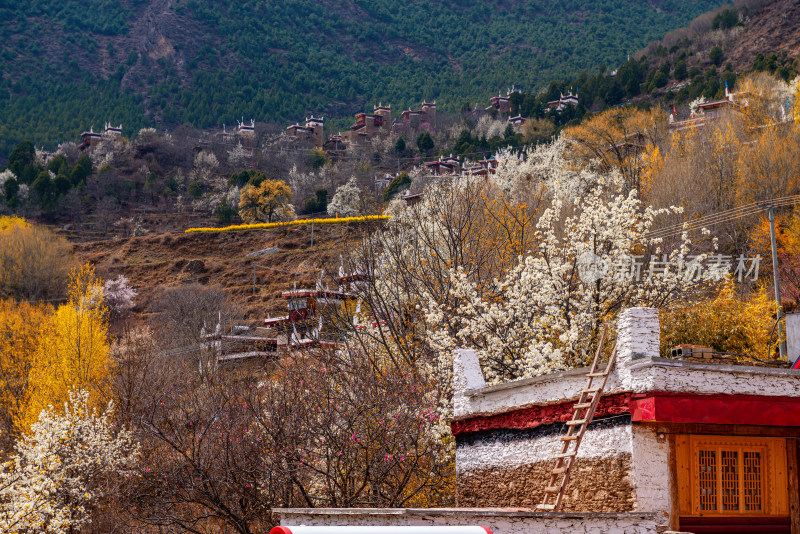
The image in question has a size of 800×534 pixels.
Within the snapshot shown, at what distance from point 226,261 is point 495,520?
2779 inches

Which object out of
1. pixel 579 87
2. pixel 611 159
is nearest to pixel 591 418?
pixel 611 159

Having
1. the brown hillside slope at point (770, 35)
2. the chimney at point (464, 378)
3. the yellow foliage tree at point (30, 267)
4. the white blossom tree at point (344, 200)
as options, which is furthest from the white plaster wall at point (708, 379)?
the white blossom tree at point (344, 200)

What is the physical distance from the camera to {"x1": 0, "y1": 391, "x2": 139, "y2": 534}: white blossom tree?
81.0 ft

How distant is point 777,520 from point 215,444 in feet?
46.1

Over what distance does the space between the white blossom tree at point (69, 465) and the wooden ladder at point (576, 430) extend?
18.0 meters

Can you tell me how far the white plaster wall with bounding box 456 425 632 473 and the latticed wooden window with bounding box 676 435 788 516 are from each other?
0.77 m

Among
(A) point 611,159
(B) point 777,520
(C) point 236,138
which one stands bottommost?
(B) point 777,520

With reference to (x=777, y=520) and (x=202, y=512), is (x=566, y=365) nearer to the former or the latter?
(x=777, y=520)

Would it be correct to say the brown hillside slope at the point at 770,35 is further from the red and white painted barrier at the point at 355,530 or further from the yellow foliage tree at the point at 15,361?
the red and white painted barrier at the point at 355,530

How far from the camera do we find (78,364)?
39469 millimetres

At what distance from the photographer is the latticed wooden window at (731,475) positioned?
34.4ft

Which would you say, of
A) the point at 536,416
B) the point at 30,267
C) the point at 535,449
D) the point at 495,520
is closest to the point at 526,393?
the point at 536,416

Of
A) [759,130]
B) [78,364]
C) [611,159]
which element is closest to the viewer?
[78,364]

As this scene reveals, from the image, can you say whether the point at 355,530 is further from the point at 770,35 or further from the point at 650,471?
the point at 770,35
